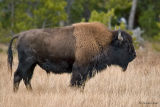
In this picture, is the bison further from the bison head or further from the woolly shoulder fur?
the bison head

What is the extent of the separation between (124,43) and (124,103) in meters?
2.52

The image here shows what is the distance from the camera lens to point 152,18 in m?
29.5

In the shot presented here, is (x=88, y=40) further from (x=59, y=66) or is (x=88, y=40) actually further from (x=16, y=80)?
(x=16, y=80)

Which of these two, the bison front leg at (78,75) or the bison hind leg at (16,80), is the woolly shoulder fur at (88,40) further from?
the bison hind leg at (16,80)

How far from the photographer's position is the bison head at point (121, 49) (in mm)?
8552

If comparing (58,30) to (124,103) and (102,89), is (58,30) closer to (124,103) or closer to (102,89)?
(102,89)

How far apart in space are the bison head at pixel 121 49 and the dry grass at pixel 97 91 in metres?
0.49

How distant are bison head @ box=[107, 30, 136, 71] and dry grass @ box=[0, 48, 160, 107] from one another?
1.61ft

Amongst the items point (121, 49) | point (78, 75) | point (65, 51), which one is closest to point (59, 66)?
point (65, 51)

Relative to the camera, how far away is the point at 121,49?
873cm

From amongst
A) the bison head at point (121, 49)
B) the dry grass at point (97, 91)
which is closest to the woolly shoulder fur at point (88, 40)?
the bison head at point (121, 49)

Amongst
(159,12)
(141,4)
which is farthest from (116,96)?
(141,4)

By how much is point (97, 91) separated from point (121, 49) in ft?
5.19

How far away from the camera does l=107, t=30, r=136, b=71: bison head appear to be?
8552mm
